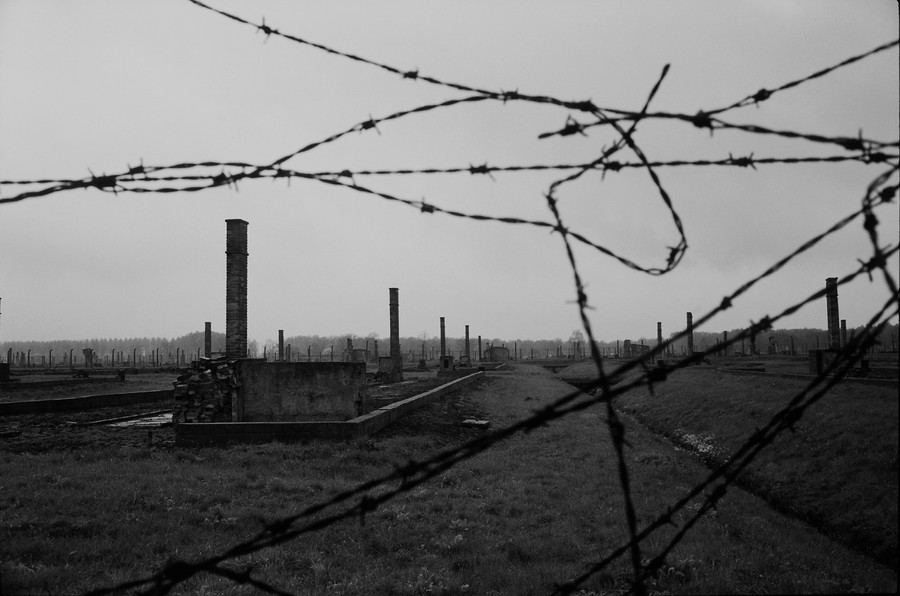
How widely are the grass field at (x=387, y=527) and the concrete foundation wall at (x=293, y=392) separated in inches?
130

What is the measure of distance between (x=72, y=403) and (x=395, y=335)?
15366 millimetres

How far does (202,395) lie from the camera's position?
12523mm

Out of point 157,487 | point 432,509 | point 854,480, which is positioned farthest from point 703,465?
point 157,487

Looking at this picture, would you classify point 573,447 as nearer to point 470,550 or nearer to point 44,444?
point 470,550

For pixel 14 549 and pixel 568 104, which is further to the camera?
pixel 14 549

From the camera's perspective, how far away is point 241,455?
9211 millimetres

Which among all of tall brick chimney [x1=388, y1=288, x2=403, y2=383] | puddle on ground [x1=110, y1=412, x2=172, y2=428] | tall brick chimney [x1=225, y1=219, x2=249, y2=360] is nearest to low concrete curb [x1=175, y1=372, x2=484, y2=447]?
puddle on ground [x1=110, y1=412, x2=172, y2=428]

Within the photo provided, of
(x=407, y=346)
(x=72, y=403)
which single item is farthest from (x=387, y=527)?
(x=407, y=346)

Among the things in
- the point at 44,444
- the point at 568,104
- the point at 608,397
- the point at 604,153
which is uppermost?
the point at 568,104

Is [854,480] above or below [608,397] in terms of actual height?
below

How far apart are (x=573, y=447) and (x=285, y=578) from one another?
7226mm

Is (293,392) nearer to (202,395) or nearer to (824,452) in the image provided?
(202,395)

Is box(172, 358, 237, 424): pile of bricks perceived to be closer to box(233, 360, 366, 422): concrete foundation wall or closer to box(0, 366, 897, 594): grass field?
box(233, 360, 366, 422): concrete foundation wall

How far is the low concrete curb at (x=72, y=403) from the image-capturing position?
16.2m
